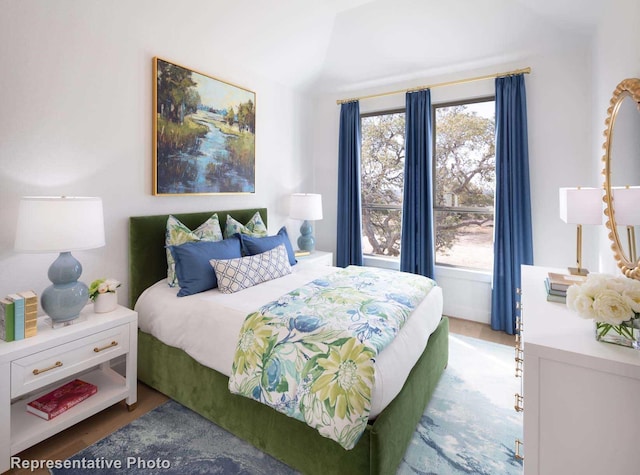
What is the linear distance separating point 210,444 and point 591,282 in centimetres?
198

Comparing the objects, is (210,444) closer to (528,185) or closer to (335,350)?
(335,350)

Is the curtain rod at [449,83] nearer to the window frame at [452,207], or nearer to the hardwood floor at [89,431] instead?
the window frame at [452,207]

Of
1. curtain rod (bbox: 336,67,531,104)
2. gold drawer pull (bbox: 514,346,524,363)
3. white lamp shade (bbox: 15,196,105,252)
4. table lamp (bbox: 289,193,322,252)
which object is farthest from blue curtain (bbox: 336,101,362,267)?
white lamp shade (bbox: 15,196,105,252)

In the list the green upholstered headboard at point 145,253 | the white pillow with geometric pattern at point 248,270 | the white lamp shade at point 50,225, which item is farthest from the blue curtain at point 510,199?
the white lamp shade at point 50,225

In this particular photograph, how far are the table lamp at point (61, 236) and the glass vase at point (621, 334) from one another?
2433 millimetres

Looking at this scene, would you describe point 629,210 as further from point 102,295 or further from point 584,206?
point 102,295

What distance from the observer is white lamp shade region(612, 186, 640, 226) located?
1.61m

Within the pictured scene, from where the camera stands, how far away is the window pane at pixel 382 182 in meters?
4.26

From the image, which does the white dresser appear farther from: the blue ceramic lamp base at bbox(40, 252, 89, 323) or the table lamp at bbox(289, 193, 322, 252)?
the table lamp at bbox(289, 193, 322, 252)

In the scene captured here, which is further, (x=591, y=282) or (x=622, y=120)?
(x=622, y=120)

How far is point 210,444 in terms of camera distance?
1.88m

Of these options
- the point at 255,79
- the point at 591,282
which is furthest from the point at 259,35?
the point at 591,282

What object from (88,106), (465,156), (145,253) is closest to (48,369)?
(145,253)

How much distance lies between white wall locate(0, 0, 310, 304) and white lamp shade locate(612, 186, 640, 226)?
2991 millimetres
